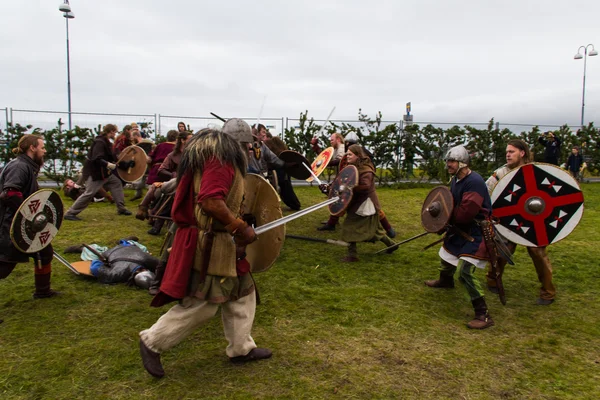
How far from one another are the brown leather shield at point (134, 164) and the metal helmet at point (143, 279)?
395 centimetres

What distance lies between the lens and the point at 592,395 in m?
→ 2.86

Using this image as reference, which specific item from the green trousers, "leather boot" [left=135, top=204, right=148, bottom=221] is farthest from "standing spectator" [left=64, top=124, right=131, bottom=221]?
the green trousers

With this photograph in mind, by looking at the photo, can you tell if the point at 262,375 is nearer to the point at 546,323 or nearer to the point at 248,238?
the point at 248,238

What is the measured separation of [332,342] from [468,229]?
1.56 meters

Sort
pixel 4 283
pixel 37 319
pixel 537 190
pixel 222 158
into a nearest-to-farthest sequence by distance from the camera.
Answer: pixel 222 158
pixel 37 319
pixel 537 190
pixel 4 283

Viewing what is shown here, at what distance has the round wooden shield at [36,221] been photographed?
3.70m

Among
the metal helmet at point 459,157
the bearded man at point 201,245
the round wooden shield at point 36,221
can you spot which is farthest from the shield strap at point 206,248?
the metal helmet at point 459,157

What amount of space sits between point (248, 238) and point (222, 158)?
0.49 metres

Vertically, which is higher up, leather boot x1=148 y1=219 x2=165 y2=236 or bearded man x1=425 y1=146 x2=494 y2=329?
bearded man x1=425 y1=146 x2=494 y2=329

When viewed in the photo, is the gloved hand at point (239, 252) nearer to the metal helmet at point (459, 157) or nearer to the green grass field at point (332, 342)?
the green grass field at point (332, 342)

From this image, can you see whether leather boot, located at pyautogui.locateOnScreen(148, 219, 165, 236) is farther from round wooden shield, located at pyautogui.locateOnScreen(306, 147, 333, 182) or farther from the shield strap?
the shield strap

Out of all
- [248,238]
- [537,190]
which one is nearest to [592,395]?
[537,190]

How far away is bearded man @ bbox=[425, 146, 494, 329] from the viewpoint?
12.9 feet

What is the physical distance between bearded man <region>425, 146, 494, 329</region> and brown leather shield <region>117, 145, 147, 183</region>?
5793 millimetres
